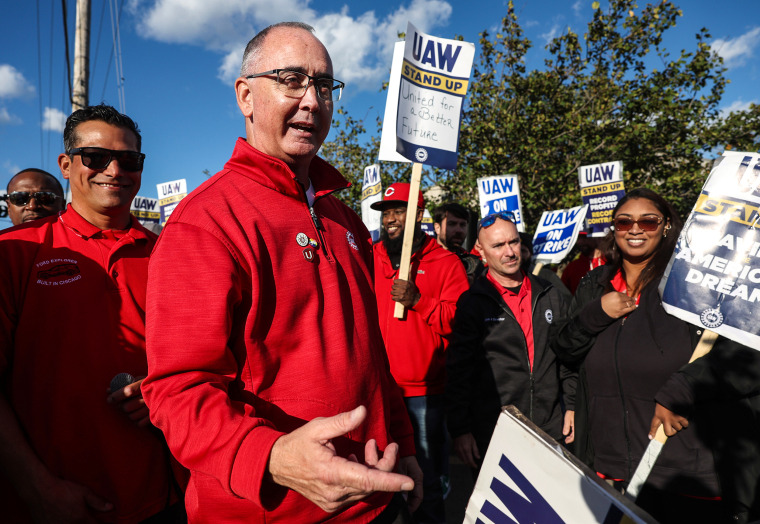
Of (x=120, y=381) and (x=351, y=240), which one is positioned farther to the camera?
(x=120, y=381)

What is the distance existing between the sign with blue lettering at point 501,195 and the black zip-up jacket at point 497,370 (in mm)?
3687

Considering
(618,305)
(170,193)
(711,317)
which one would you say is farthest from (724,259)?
(170,193)

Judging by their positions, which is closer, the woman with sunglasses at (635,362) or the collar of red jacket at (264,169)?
the collar of red jacket at (264,169)

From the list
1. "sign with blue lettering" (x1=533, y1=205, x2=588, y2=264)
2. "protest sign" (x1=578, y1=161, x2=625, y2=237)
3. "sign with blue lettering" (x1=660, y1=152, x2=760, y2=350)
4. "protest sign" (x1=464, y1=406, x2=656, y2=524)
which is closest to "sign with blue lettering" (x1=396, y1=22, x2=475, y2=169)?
"sign with blue lettering" (x1=660, y1=152, x2=760, y2=350)

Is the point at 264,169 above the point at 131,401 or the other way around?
above

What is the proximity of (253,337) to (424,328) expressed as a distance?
268 cm

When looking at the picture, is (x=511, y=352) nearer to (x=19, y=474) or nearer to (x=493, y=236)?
(x=493, y=236)

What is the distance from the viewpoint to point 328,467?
3.07 ft

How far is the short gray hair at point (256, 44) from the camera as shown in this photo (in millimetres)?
1544

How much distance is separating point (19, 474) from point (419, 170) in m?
2.88

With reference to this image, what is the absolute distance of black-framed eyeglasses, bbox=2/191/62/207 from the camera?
3416mm

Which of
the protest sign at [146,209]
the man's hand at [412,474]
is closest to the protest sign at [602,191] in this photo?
the man's hand at [412,474]

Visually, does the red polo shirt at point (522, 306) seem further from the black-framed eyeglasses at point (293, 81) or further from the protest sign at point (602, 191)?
the protest sign at point (602, 191)

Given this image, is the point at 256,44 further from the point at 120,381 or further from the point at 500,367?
the point at 500,367
